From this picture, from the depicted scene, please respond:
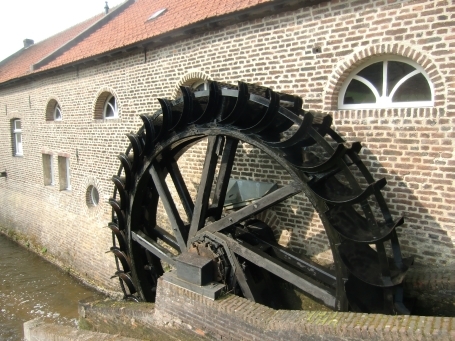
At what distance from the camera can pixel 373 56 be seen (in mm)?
4098

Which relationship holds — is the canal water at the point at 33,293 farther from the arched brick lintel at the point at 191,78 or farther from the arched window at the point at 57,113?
the arched brick lintel at the point at 191,78

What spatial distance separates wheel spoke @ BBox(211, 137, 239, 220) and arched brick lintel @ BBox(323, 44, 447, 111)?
124cm

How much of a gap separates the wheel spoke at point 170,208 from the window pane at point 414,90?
114 inches

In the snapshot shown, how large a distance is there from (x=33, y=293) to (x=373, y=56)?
831cm

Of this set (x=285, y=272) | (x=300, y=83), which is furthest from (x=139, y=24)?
(x=285, y=272)

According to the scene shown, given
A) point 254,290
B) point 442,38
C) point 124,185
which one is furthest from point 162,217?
point 442,38

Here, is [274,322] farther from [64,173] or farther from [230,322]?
[64,173]

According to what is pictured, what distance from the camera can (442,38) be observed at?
143 inches

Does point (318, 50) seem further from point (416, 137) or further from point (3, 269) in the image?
point (3, 269)

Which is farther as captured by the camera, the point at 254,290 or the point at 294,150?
the point at 254,290

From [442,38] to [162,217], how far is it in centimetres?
508

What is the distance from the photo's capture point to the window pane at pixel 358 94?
4255mm

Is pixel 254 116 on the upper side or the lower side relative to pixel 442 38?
lower

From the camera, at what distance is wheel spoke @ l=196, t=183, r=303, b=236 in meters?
3.59
